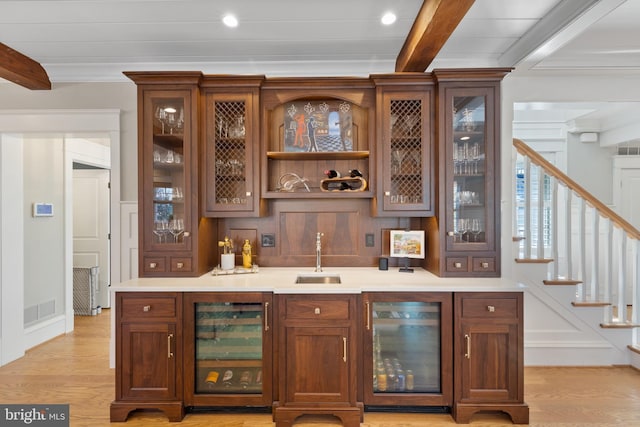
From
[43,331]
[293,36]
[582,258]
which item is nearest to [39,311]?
[43,331]

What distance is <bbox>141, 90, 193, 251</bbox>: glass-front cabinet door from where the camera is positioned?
2.66 metres

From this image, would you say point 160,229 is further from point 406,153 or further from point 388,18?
point 388,18

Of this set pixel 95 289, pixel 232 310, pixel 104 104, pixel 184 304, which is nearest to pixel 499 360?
pixel 232 310

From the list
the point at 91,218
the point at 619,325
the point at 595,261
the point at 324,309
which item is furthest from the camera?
the point at 91,218

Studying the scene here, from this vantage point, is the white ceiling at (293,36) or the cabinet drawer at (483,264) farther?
the cabinet drawer at (483,264)

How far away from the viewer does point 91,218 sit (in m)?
5.20

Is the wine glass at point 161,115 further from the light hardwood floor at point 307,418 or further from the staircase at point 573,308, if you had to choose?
the staircase at point 573,308

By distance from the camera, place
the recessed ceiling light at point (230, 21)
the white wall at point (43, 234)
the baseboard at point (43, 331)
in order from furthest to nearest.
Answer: the white wall at point (43, 234) < the baseboard at point (43, 331) < the recessed ceiling light at point (230, 21)

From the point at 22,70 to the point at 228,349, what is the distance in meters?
2.75

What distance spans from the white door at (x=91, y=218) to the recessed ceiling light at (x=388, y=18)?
448 cm

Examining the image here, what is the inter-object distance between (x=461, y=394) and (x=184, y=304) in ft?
6.24

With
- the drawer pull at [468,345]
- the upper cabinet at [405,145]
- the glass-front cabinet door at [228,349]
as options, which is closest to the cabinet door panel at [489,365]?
the drawer pull at [468,345]

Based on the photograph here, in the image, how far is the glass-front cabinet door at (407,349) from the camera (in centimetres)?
238

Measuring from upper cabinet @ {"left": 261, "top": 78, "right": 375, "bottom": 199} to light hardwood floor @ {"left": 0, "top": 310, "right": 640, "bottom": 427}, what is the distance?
5.17ft
